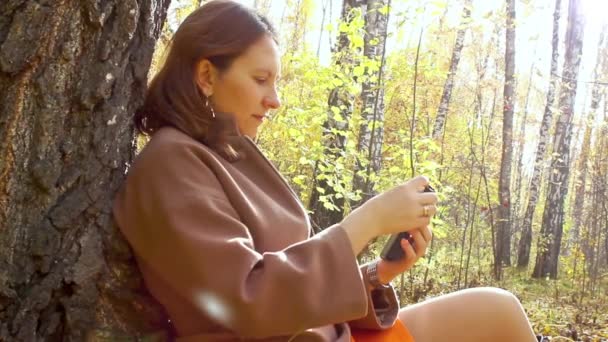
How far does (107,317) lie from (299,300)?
0.48m

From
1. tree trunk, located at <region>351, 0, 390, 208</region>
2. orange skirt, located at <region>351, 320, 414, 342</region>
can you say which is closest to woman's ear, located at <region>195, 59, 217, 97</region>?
orange skirt, located at <region>351, 320, 414, 342</region>

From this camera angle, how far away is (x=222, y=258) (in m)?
1.44

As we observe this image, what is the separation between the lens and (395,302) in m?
2.01

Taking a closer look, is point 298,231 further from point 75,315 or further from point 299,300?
point 75,315

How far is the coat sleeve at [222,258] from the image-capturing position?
1.43m

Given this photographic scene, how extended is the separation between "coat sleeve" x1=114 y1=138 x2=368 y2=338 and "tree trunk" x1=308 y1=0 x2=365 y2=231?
3821mm

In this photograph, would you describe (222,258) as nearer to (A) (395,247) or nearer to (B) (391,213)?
(B) (391,213)

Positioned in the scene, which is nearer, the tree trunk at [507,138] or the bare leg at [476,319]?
the bare leg at [476,319]

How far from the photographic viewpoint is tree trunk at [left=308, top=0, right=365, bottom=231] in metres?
5.49

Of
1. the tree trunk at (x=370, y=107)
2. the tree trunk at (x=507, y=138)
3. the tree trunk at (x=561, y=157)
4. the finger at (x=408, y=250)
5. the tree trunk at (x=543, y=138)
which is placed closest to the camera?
the finger at (x=408, y=250)

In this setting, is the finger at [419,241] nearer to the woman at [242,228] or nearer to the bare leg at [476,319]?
the woman at [242,228]

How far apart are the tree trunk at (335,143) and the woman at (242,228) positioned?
3.43 meters

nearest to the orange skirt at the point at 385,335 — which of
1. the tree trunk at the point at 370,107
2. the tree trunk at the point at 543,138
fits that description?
the tree trunk at the point at 370,107

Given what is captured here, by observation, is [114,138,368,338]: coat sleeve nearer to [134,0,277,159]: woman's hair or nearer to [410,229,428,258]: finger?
[134,0,277,159]: woman's hair
